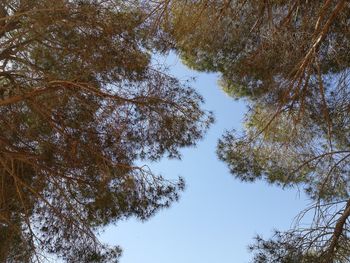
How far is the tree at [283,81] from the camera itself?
4.86 meters

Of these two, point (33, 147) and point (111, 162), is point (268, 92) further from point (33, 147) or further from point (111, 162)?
point (33, 147)

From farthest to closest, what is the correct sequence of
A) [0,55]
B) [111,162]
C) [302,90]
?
1. [0,55]
2. [111,162]
3. [302,90]

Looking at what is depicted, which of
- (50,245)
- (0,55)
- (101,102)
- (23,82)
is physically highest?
(0,55)

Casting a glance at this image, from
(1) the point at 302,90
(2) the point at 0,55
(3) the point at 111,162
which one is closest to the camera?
(1) the point at 302,90

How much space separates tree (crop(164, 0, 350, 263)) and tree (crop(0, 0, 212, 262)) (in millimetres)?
478

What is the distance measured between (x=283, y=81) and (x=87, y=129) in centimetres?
201

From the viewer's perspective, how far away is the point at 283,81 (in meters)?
5.11

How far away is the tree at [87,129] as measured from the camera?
5.21m

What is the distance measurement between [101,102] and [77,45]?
70 cm

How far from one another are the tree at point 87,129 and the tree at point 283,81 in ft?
1.57

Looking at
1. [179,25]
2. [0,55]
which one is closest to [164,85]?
[179,25]

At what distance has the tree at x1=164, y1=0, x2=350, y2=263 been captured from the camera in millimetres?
4855

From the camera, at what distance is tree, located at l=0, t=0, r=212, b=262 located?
521 centimetres

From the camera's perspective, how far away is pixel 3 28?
207 inches
